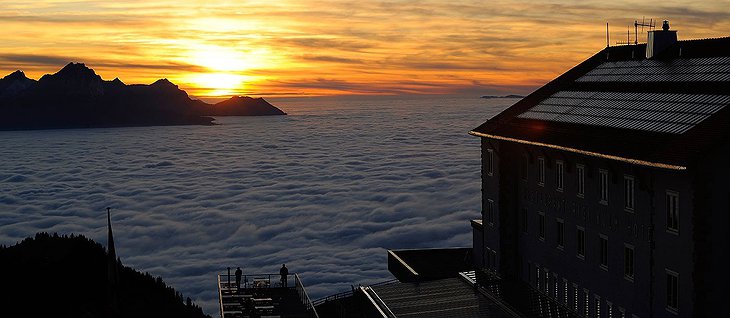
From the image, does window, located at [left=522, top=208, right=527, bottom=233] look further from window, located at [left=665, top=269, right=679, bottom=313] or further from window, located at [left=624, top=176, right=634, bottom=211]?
window, located at [left=665, top=269, right=679, bottom=313]

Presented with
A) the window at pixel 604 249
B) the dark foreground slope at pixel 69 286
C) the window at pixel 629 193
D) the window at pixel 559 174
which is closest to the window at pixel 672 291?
the window at pixel 629 193

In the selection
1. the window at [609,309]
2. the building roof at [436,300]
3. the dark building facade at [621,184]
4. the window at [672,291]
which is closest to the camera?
the dark building facade at [621,184]

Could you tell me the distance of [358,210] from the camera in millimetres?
145875

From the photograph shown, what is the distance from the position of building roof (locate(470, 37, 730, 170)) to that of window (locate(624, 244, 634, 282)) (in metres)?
3.69

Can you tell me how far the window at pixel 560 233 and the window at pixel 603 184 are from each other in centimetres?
460

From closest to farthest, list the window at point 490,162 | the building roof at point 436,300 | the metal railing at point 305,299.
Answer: the building roof at point 436,300
the metal railing at point 305,299
the window at point 490,162

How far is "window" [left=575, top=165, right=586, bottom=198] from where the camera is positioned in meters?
36.4

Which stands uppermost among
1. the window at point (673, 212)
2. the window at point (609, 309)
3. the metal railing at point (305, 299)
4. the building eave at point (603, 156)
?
the building eave at point (603, 156)

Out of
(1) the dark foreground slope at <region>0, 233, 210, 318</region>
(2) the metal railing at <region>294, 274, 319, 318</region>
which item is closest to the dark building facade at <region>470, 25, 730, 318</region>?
(2) the metal railing at <region>294, 274, 319, 318</region>

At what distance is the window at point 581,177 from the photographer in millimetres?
36375

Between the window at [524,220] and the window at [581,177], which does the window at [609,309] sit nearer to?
the window at [581,177]

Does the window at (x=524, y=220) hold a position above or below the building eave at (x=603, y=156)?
below

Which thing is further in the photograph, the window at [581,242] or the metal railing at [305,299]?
the metal railing at [305,299]

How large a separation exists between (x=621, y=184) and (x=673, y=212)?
3705 mm
